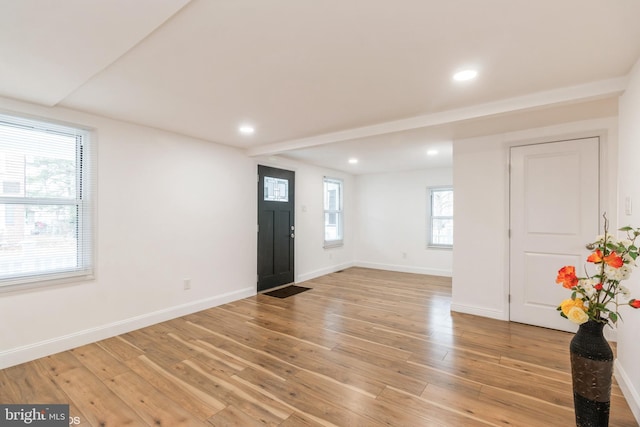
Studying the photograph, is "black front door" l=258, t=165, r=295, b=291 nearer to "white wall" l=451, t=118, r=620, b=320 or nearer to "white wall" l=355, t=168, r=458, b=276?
"white wall" l=355, t=168, r=458, b=276

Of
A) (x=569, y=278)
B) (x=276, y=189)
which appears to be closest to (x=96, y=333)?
(x=276, y=189)

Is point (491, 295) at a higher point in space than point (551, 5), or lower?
lower

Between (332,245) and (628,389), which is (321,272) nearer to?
(332,245)

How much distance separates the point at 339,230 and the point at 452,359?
14.6ft

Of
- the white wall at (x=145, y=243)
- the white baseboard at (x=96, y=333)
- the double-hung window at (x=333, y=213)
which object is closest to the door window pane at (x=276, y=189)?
the white wall at (x=145, y=243)

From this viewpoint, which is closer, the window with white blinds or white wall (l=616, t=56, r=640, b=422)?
white wall (l=616, t=56, r=640, b=422)

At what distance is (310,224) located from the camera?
19.7 feet

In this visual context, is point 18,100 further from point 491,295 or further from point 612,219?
point 612,219

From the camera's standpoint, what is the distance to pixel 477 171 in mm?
3842

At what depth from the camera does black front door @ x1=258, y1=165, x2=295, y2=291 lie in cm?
495

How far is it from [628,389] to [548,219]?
1848 mm

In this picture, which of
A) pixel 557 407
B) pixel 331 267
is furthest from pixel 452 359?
pixel 331 267

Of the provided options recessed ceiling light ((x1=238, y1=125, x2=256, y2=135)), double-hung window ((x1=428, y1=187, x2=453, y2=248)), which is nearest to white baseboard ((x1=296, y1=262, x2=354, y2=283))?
double-hung window ((x1=428, y1=187, x2=453, y2=248))

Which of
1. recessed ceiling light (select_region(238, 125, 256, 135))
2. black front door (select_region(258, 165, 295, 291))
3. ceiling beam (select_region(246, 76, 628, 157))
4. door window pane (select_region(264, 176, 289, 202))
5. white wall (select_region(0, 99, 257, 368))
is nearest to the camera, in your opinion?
ceiling beam (select_region(246, 76, 628, 157))
